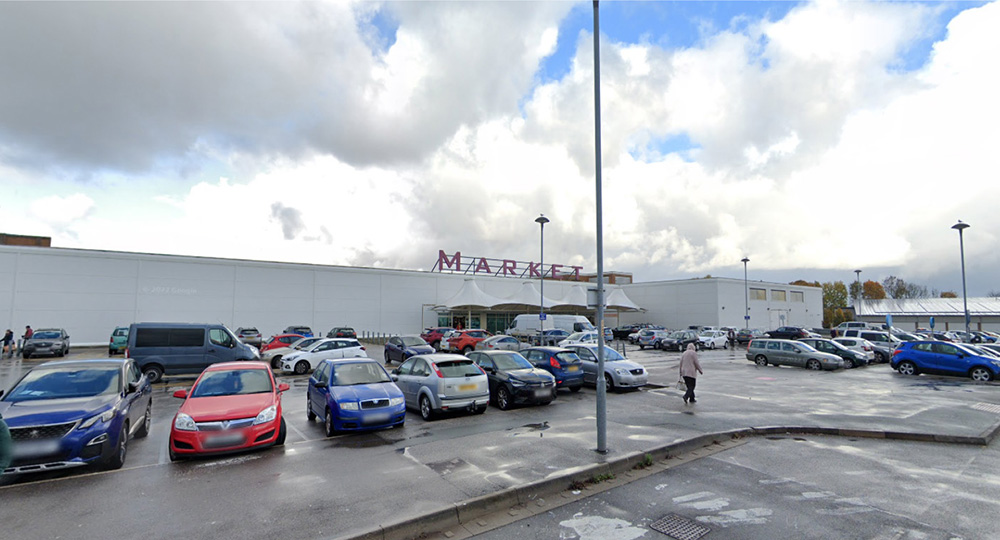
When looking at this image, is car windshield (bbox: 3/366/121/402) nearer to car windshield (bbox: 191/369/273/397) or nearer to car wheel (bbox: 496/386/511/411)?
car windshield (bbox: 191/369/273/397)

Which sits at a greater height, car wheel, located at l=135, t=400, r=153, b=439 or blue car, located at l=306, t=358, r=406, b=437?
blue car, located at l=306, t=358, r=406, b=437

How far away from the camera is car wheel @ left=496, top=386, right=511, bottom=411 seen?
40.5 ft

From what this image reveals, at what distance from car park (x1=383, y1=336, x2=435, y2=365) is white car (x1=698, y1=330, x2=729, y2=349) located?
23.1m

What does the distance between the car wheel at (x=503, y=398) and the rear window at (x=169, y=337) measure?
38.8ft

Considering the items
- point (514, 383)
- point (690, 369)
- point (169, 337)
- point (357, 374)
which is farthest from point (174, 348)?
point (690, 369)

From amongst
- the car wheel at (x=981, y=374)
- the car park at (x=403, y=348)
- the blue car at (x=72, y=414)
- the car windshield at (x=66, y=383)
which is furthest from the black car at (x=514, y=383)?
the car wheel at (x=981, y=374)

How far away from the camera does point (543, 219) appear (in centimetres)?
2761

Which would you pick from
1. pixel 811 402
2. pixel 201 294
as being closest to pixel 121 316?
pixel 201 294

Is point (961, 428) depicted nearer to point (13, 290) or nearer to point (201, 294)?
point (201, 294)

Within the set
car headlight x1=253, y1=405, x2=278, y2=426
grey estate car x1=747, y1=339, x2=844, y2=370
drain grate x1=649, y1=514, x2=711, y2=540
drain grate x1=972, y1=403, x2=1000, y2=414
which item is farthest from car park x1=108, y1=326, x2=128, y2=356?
drain grate x1=972, y1=403, x2=1000, y2=414

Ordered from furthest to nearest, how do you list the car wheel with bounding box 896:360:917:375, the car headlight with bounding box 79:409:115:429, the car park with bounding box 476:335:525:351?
the car park with bounding box 476:335:525:351 → the car wheel with bounding box 896:360:917:375 → the car headlight with bounding box 79:409:115:429

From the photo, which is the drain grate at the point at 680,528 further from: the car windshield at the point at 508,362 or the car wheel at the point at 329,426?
the car windshield at the point at 508,362

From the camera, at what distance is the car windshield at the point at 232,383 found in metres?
8.66

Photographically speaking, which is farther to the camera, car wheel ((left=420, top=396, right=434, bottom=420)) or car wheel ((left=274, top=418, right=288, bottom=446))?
car wheel ((left=420, top=396, right=434, bottom=420))
